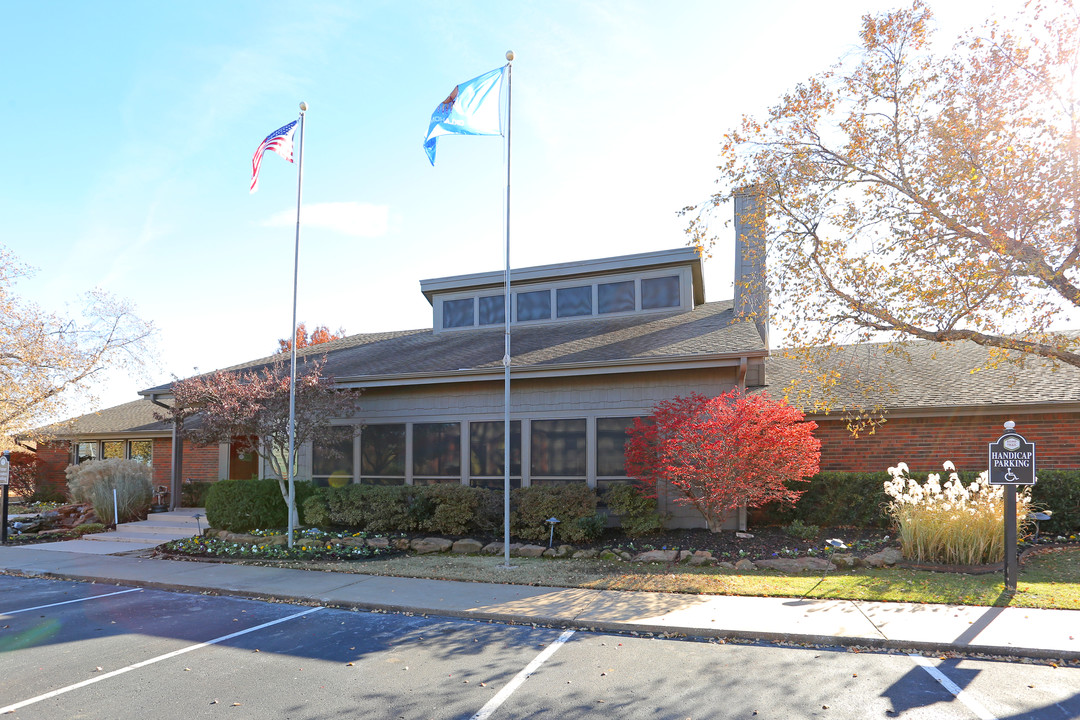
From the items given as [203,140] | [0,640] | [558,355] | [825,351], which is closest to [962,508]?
[825,351]

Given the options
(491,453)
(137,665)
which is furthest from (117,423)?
(137,665)

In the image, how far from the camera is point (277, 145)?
12.5m

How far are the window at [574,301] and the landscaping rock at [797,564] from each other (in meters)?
8.66

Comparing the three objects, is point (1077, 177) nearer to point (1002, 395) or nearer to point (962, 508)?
point (962, 508)

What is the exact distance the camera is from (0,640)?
22.7 ft

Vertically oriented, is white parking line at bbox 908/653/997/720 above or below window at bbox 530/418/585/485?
below

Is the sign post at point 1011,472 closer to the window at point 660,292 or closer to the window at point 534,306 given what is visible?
the window at point 660,292

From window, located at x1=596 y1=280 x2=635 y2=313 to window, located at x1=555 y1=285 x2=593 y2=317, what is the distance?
0.24m

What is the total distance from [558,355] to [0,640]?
31.6 feet

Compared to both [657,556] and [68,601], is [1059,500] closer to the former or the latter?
[657,556]

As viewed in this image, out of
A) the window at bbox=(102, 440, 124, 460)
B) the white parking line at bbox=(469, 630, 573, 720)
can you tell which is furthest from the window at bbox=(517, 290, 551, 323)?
the window at bbox=(102, 440, 124, 460)

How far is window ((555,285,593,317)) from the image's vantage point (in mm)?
17281

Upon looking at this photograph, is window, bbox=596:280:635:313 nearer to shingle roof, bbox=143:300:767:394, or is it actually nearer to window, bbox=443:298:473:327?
shingle roof, bbox=143:300:767:394

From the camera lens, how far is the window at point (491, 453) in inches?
552
